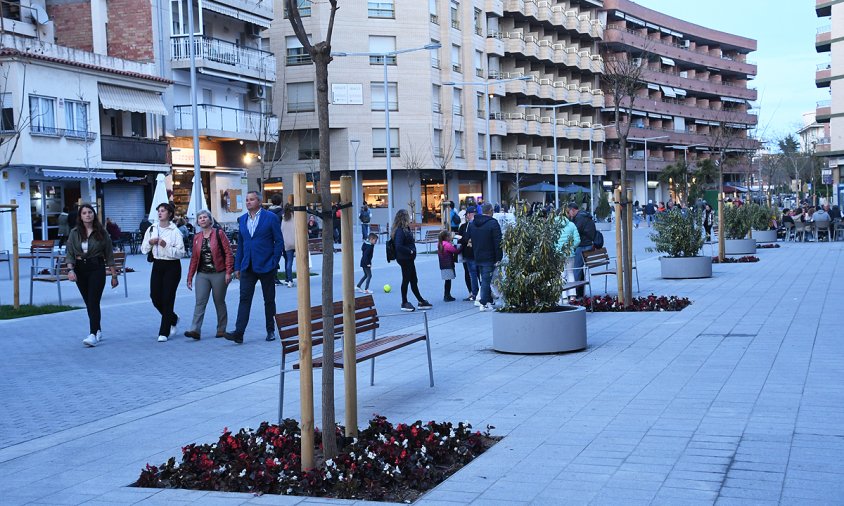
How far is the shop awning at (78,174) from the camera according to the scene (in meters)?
36.7

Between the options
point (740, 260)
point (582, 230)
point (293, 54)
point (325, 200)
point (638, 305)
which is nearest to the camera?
point (325, 200)

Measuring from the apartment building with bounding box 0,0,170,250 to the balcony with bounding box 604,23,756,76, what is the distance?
46.0 m

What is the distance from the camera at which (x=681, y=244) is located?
20.9m

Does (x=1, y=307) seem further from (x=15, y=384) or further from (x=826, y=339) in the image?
(x=826, y=339)

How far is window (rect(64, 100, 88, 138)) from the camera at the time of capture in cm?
3797

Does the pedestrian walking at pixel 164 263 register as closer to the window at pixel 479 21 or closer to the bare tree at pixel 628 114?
the bare tree at pixel 628 114

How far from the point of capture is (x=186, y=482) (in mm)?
6195

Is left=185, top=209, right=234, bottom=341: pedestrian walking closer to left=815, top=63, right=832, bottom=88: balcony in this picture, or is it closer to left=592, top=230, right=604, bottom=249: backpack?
left=592, top=230, right=604, bottom=249: backpack

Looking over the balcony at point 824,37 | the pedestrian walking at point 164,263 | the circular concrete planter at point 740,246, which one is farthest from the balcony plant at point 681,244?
the balcony at point 824,37

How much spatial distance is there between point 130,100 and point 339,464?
37.3 m

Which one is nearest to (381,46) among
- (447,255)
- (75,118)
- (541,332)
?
(75,118)

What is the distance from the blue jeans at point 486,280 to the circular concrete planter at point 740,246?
47.0ft

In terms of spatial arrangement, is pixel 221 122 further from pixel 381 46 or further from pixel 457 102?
pixel 457 102

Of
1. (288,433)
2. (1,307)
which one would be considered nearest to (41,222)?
(1,307)
